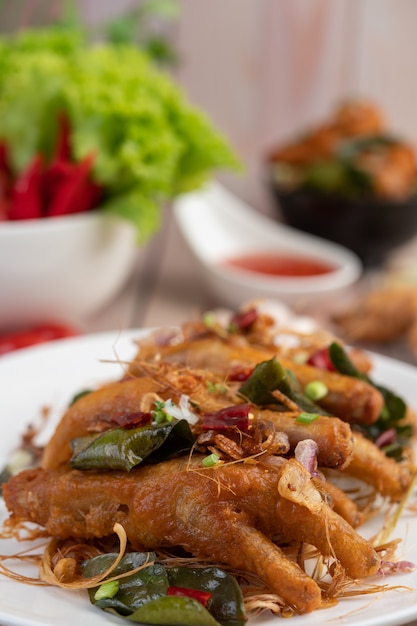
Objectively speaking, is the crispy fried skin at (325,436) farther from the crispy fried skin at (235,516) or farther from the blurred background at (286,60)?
the blurred background at (286,60)

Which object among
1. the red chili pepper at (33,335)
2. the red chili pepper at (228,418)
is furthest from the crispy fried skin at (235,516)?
the red chili pepper at (33,335)

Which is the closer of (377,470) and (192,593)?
(192,593)

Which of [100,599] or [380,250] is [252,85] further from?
[100,599]

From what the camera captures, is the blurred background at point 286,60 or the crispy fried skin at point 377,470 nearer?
the crispy fried skin at point 377,470

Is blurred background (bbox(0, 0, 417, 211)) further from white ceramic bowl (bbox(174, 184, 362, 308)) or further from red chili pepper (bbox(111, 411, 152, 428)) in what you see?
red chili pepper (bbox(111, 411, 152, 428))

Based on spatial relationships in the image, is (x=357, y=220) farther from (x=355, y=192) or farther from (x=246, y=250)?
(x=246, y=250)

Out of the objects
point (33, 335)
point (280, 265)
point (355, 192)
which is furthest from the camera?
point (355, 192)

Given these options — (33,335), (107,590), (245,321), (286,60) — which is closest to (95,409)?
(107,590)
